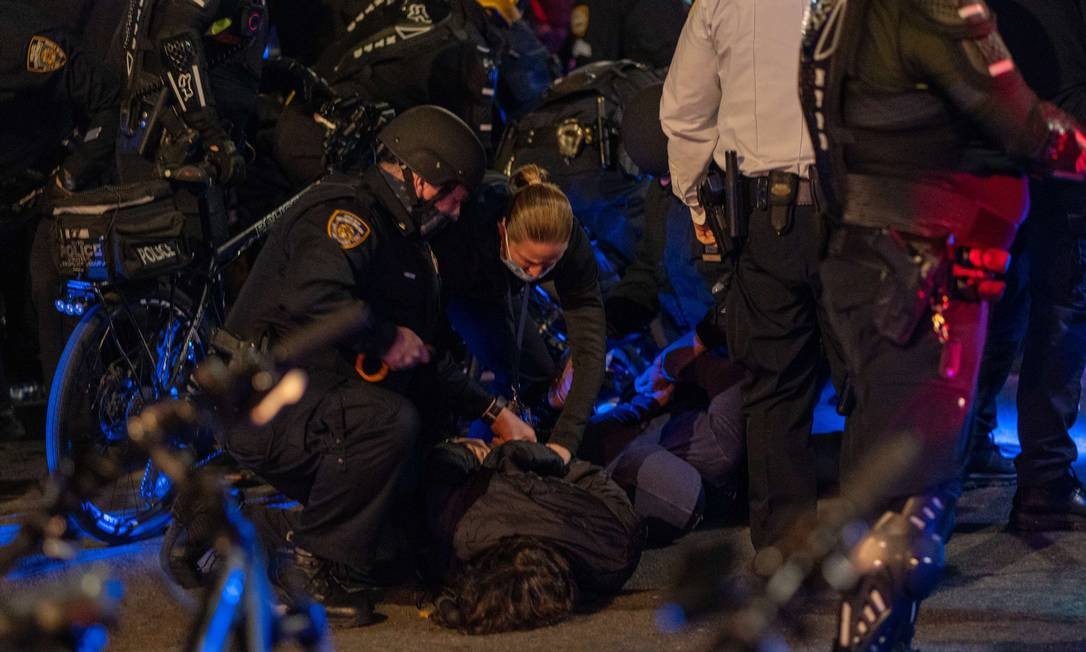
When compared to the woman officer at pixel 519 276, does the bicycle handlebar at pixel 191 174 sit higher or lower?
higher

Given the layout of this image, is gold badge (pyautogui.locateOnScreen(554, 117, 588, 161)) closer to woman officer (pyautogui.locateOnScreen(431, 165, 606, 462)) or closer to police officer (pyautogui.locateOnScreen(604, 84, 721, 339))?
police officer (pyautogui.locateOnScreen(604, 84, 721, 339))

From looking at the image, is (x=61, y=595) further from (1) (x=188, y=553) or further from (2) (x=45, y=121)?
(2) (x=45, y=121)

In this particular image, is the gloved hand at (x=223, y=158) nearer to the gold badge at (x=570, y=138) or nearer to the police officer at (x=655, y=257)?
the police officer at (x=655, y=257)

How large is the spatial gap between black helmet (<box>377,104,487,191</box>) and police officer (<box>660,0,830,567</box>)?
0.59m

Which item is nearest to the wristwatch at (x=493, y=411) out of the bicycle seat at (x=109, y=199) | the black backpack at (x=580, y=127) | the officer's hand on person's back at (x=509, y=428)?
the officer's hand on person's back at (x=509, y=428)

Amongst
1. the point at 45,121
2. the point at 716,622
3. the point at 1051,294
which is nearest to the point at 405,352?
the point at 716,622

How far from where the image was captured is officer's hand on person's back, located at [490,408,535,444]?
474 cm

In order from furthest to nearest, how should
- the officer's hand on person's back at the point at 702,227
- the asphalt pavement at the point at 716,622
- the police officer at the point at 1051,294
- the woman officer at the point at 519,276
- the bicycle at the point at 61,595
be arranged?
the woman officer at the point at 519,276 < the police officer at the point at 1051,294 < the officer's hand on person's back at the point at 702,227 < the asphalt pavement at the point at 716,622 < the bicycle at the point at 61,595

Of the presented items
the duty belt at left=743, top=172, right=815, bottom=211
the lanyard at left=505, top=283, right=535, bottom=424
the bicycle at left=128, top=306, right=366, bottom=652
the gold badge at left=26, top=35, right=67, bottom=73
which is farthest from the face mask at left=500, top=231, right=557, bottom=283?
the bicycle at left=128, top=306, right=366, bottom=652

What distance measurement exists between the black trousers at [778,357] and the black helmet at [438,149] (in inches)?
32.4

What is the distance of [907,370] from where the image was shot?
3.21m

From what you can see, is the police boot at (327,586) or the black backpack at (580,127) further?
the black backpack at (580,127)

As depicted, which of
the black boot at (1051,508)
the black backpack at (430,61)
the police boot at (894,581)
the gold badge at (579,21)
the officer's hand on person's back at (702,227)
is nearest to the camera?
the police boot at (894,581)

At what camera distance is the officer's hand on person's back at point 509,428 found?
15.5 ft
